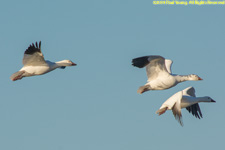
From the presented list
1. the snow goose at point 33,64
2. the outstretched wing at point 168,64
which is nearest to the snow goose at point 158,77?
the outstretched wing at point 168,64

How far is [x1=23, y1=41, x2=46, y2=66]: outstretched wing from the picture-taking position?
1741 centimetres

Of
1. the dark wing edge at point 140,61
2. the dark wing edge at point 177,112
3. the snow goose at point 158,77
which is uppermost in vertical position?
the dark wing edge at point 140,61

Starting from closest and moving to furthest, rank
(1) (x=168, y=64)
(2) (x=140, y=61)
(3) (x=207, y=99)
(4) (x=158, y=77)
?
(2) (x=140, y=61) < (4) (x=158, y=77) < (1) (x=168, y=64) < (3) (x=207, y=99)

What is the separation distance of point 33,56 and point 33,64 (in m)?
0.27

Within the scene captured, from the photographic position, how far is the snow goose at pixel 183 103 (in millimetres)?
17016

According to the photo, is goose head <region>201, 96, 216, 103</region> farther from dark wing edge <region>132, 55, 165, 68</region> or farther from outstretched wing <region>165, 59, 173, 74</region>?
dark wing edge <region>132, 55, 165, 68</region>

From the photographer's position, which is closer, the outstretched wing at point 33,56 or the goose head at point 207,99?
the outstretched wing at point 33,56

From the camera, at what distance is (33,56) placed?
691 inches

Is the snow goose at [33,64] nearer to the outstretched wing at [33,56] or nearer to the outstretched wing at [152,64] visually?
the outstretched wing at [33,56]

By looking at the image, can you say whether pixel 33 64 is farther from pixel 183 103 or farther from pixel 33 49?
pixel 183 103

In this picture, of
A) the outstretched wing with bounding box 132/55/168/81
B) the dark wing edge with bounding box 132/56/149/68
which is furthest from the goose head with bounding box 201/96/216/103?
the dark wing edge with bounding box 132/56/149/68

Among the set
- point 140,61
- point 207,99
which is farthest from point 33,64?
point 207,99

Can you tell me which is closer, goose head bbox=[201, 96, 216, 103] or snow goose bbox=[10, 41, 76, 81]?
snow goose bbox=[10, 41, 76, 81]

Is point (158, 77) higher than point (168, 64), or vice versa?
point (168, 64)
